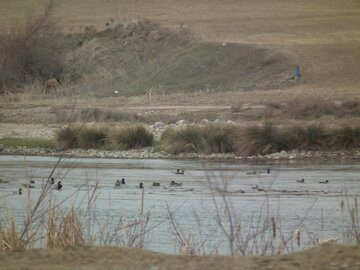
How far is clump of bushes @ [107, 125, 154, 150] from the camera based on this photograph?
35.7 meters

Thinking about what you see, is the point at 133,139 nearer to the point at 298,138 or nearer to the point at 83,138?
the point at 83,138

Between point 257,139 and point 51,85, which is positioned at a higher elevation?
point 51,85

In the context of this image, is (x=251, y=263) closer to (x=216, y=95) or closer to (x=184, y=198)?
(x=184, y=198)

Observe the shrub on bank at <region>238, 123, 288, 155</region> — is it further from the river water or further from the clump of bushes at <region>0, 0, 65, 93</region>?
the clump of bushes at <region>0, 0, 65, 93</region>

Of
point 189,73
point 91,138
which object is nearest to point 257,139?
point 91,138

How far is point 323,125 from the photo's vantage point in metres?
33.2

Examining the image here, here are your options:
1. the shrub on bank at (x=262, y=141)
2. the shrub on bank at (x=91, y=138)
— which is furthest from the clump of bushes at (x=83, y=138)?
the shrub on bank at (x=262, y=141)

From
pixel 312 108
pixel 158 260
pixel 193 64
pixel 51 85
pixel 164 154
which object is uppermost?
pixel 193 64

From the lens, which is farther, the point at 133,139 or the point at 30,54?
the point at 30,54

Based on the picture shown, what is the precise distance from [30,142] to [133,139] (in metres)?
4.45

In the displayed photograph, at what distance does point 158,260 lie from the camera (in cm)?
880

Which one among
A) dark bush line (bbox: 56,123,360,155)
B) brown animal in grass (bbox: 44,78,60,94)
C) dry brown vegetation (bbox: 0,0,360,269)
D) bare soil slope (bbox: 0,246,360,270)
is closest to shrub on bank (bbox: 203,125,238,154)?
dark bush line (bbox: 56,123,360,155)

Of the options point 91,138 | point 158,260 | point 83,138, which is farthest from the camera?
point 91,138

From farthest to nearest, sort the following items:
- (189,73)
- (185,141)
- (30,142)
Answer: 1. (189,73)
2. (30,142)
3. (185,141)
